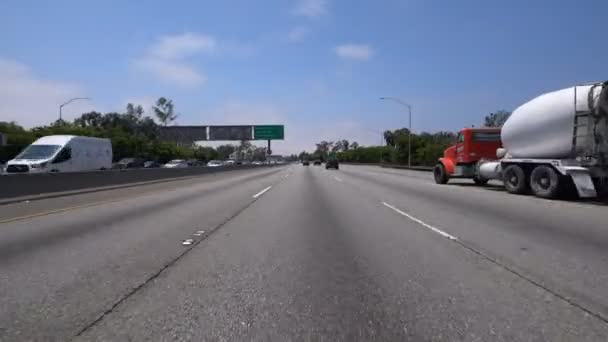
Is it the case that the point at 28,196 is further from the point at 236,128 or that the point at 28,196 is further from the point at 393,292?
the point at 236,128

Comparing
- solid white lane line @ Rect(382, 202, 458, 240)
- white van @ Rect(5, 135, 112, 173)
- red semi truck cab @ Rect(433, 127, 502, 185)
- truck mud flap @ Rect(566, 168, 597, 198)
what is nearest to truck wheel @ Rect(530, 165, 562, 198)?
truck mud flap @ Rect(566, 168, 597, 198)

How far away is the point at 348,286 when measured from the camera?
5.88 meters

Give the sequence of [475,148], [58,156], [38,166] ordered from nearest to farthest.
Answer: [475,148] → [38,166] → [58,156]

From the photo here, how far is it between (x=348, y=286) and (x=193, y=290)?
1.88 m

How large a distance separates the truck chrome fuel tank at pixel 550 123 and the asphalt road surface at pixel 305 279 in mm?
5607

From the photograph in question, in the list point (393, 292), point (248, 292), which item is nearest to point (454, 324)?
point (393, 292)

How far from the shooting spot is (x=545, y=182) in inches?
697

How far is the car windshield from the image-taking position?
27953 millimetres

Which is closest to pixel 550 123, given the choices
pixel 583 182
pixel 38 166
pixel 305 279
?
pixel 583 182

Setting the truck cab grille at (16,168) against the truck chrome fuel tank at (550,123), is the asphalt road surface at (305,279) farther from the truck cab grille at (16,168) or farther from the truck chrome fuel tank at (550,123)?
the truck cab grille at (16,168)

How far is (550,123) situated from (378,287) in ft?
46.5

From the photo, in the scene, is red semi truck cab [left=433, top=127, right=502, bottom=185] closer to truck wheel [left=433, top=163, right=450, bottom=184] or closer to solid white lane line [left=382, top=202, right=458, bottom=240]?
truck wheel [left=433, top=163, right=450, bottom=184]

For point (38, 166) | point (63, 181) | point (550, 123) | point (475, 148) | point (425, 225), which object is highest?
point (550, 123)

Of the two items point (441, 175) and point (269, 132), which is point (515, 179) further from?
point (269, 132)
